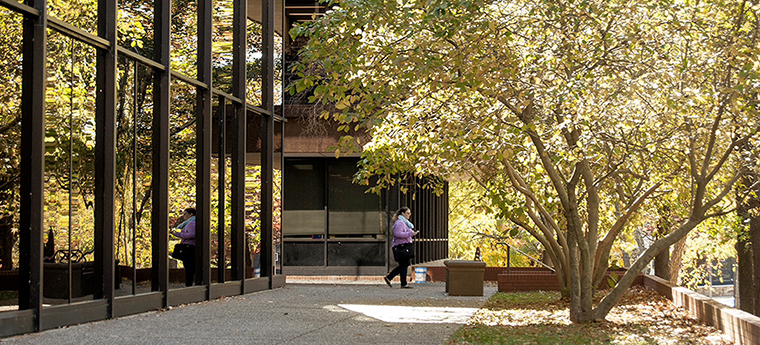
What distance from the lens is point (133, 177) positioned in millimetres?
12711

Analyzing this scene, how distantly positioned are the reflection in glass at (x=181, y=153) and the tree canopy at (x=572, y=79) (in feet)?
12.8

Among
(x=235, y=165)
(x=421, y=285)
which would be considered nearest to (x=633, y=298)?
(x=421, y=285)

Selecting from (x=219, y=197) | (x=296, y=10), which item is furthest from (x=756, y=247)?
(x=296, y=10)

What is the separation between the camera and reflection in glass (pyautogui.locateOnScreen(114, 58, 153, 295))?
1221 centimetres

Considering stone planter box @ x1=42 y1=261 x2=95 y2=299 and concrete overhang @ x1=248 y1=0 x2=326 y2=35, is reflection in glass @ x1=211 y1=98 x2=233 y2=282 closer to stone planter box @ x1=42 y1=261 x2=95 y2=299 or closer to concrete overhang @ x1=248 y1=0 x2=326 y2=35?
stone planter box @ x1=42 y1=261 x2=95 y2=299

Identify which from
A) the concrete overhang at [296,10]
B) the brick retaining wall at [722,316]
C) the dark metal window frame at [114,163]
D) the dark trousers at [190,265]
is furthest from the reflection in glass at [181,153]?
the brick retaining wall at [722,316]

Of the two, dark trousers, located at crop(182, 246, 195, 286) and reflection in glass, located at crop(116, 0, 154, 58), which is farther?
dark trousers, located at crop(182, 246, 195, 286)

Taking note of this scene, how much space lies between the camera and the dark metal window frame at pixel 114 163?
9.74 meters

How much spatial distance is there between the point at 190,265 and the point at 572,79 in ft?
26.6

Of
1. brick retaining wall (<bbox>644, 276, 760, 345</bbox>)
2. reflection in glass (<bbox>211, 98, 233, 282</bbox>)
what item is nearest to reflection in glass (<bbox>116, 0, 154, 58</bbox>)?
reflection in glass (<bbox>211, 98, 233, 282</bbox>)

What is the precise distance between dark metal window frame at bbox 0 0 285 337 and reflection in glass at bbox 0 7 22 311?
7.4 inches

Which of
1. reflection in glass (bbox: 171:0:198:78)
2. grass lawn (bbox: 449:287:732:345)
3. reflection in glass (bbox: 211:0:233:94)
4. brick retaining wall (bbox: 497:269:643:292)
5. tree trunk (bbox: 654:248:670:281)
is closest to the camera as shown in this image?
grass lawn (bbox: 449:287:732:345)

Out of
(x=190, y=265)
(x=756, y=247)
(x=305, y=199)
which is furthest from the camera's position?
(x=305, y=199)

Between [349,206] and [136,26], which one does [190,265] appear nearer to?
[136,26]
